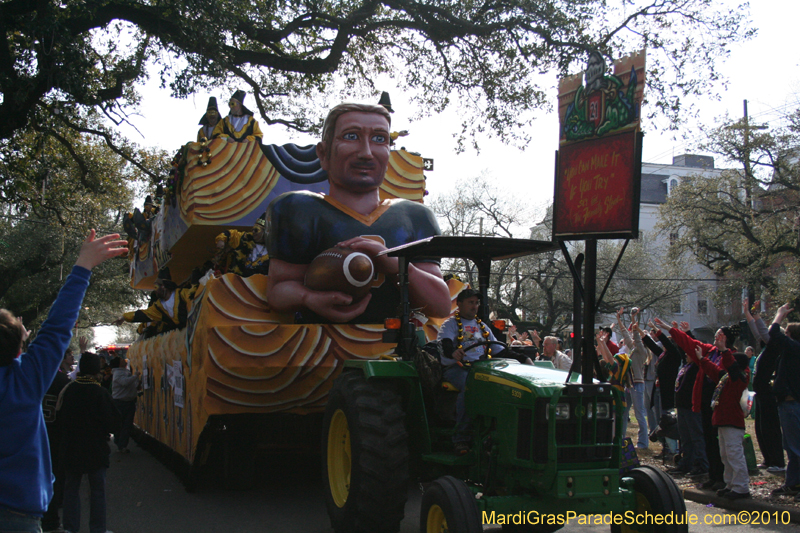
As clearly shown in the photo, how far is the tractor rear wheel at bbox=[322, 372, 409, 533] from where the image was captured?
202 inches

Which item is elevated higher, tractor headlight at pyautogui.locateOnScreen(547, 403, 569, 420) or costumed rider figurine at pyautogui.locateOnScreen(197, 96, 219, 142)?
costumed rider figurine at pyautogui.locateOnScreen(197, 96, 219, 142)

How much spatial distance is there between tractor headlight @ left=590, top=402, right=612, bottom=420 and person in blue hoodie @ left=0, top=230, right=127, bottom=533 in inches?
130

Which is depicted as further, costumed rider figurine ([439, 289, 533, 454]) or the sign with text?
costumed rider figurine ([439, 289, 533, 454])

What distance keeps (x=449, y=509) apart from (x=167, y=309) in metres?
6.38

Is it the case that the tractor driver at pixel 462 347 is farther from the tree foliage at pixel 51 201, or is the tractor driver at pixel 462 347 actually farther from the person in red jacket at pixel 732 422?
the tree foliage at pixel 51 201

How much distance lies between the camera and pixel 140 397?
41.5 feet

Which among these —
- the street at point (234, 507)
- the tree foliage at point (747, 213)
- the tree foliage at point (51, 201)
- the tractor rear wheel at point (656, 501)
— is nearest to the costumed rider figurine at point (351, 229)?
the street at point (234, 507)

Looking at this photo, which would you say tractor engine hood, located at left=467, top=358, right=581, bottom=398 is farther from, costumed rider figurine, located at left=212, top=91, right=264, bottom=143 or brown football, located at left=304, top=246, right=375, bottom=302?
costumed rider figurine, located at left=212, top=91, right=264, bottom=143

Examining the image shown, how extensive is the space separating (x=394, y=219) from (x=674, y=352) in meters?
4.50

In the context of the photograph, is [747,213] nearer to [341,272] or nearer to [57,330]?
[341,272]

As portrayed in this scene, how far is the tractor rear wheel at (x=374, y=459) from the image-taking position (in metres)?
5.13

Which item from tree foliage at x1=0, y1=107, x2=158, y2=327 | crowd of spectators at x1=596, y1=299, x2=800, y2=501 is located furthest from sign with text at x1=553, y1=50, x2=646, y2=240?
tree foliage at x1=0, y1=107, x2=158, y2=327

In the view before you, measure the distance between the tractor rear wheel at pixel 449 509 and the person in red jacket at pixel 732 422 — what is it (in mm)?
4061

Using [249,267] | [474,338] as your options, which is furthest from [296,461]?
[474,338]
